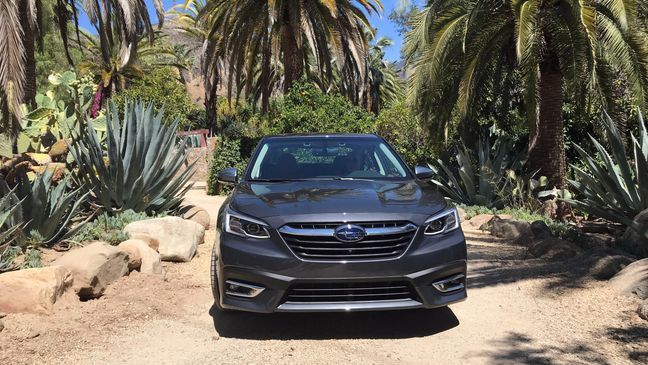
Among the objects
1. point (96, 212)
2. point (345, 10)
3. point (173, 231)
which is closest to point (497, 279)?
point (173, 231)

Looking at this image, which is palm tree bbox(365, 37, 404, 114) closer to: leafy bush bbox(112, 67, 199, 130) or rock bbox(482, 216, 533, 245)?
leafy bush bbox(112, 67, 199, 130)

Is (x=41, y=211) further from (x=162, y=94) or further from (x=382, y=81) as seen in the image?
(x=382, y=81)

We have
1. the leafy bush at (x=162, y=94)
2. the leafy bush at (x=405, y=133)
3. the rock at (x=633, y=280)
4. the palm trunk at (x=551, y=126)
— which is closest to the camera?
the rock at (x=633, y=280)

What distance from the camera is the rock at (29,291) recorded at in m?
4.88

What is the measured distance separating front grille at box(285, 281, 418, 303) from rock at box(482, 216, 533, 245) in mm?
4811

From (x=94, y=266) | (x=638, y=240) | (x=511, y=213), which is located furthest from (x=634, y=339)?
(x=511, y=213)

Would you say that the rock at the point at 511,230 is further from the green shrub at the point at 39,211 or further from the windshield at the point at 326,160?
the green shrub at the point at 39,211

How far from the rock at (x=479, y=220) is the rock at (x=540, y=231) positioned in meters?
1.95

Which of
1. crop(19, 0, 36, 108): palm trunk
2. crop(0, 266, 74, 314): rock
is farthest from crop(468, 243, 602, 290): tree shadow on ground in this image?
crop(19, 0, 36, 108): palm trunk

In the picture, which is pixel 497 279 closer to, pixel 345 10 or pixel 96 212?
pixel 96 212

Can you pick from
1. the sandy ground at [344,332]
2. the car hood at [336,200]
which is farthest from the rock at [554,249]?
the car hood at [336,200]

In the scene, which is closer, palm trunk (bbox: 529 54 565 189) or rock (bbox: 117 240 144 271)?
rock (bbox: 117 240 144 271)

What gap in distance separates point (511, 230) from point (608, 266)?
3.37 metres

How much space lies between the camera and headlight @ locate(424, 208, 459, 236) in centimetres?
440
